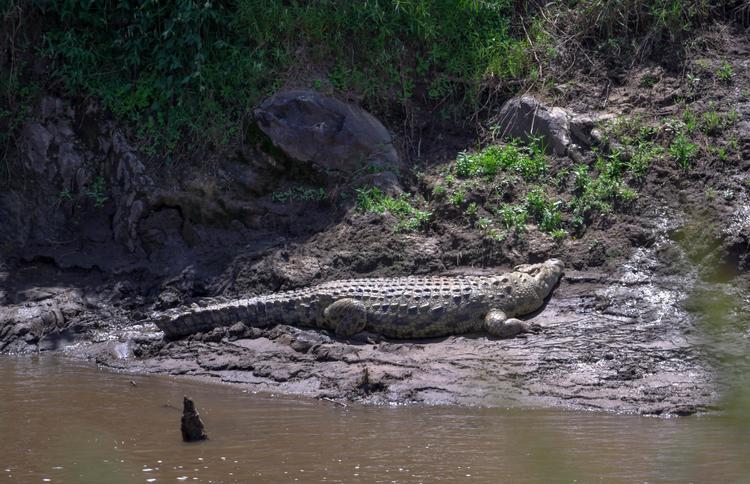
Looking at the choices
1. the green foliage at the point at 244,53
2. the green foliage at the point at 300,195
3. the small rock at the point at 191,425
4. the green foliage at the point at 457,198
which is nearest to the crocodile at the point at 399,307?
the green foliage at the point at 457,198

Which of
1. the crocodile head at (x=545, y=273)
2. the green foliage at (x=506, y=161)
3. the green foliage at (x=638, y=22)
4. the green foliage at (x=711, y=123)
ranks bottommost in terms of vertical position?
the crocodile head at (x=545, y=273)

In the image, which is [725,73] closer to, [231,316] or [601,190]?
[601,190]

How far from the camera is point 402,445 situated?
5863mm

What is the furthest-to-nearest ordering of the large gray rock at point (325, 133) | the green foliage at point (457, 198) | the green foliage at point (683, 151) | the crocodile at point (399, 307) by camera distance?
1. the large gray rock at point (325, 133)
2. the green foliage at point (457, 198)
3. the green foliage at point (683, 151)
4. the crocodile at point (399, 307)

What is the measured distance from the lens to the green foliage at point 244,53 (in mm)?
10594

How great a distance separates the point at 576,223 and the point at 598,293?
1.03 meters

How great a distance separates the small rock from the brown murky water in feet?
0.22

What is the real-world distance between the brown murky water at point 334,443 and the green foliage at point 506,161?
11.7 feet

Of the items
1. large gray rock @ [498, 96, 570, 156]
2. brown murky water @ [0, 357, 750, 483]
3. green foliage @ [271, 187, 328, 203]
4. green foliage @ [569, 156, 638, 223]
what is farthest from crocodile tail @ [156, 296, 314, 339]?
large gray rock @ [498, 96, 570, 156]

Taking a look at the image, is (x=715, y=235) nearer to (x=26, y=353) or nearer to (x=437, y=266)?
(x=437, y=266)

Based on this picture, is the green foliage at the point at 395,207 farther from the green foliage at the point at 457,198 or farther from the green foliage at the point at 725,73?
the green foliage at the point at 725,73

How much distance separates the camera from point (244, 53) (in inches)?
428

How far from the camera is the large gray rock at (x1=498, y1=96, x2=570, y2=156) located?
9.98 m

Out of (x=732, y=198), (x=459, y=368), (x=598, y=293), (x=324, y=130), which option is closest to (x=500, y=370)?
(x=459, y=368)
